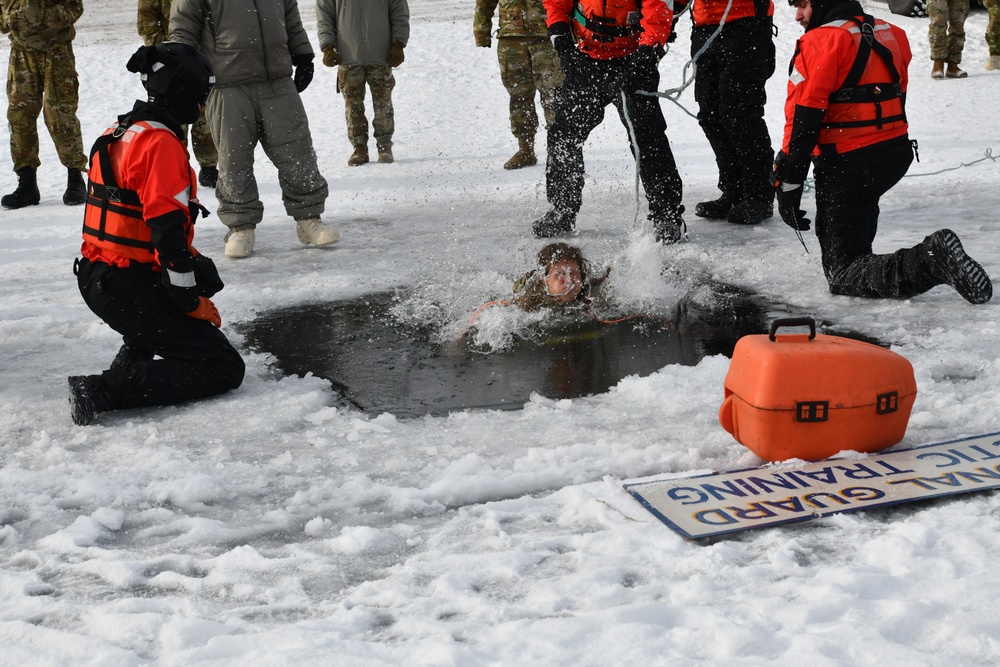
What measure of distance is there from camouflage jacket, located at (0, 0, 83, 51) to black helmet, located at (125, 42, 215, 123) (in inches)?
181

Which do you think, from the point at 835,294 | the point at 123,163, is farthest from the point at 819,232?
the point at 123,163

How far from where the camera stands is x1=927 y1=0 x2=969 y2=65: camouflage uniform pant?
37.5 ft

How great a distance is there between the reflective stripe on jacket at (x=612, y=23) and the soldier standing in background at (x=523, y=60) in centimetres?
184

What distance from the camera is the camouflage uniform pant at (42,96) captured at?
8492 millimetres

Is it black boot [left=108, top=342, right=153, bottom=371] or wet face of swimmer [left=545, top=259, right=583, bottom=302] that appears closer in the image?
black boot [left=108, top=342, right=153, bottom=371]

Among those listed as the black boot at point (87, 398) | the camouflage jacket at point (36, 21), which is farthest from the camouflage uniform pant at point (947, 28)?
the black boot at point (87, 398)

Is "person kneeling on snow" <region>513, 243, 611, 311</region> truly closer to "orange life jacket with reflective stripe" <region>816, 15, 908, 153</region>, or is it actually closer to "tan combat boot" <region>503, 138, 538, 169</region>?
"orange life jacket with reflective stripe" <region>816, 15, 908, 153</region>

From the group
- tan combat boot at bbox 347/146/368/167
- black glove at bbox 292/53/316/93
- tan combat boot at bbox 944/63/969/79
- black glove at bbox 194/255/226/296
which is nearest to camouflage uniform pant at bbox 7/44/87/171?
tan combat boot at bbox 347/146/368/167

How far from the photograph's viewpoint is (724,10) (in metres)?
6.98

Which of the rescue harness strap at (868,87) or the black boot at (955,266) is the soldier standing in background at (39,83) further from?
the black boot at (955,266)

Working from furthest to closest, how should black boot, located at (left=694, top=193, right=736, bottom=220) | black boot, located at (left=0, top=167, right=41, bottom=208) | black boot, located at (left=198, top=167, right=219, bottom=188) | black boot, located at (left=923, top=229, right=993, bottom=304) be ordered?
black boot, located at (left=198, top=167, right=219, bottom=188), black boot, located at (left=0, top=167, right=41, bottom=208), black boot, located at (left=694, top=193, right=736, bottom=220), black boot, located at (left=923, top=229, right=993, bottom=304)

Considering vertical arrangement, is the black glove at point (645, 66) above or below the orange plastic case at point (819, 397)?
above

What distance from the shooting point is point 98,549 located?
3.16 m

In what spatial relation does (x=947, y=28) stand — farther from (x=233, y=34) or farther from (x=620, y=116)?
(x=233, y=34)
